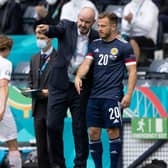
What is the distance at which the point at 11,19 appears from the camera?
14.6 meters

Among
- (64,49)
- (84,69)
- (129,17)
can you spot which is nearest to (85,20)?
(64,49)

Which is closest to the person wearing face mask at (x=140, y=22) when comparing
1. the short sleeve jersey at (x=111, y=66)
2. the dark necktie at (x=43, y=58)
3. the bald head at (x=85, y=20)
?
the dark necktie at (x=43, y=58)

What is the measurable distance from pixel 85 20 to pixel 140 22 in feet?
10.5

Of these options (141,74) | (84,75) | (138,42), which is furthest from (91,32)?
(138,42)

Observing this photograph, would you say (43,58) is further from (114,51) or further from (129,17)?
(129,17)

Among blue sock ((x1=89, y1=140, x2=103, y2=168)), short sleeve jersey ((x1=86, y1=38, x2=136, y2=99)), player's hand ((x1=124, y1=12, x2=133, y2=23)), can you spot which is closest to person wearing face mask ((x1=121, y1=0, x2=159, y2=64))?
player's hand ((x1=124, y1=12, x2=133, y2=23))

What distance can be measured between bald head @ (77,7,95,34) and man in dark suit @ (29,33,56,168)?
26.6 inches

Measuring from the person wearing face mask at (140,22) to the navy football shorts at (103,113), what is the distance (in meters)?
3.29

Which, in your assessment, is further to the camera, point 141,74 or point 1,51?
point 141,74

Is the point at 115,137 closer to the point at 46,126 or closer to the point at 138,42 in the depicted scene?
the point at 46,126

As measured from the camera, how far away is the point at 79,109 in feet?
34.1

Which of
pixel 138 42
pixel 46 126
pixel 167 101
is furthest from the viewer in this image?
pixel 138 42

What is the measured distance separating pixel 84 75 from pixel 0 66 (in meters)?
0.92

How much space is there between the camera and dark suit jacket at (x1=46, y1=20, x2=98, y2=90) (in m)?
10.3
